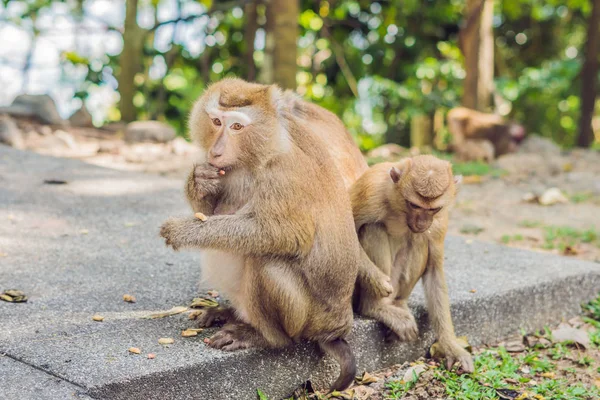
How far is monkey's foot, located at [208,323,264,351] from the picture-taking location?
10.2ft

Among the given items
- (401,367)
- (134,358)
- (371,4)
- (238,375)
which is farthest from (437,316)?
(371,4)

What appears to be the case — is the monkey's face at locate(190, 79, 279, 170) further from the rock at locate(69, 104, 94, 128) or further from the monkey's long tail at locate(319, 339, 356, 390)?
the rock at locate(69, 104, 94, 128)

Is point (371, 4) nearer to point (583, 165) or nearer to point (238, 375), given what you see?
point (583, 165)

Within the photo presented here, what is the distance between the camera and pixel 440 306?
383 cm

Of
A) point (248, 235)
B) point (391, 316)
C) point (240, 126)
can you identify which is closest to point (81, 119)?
point (391, 316)

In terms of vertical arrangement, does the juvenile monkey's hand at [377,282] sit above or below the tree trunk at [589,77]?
below

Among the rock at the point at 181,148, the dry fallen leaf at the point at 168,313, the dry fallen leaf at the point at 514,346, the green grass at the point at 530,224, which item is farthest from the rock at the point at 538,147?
the dry fallen leaf at the point at 168,313

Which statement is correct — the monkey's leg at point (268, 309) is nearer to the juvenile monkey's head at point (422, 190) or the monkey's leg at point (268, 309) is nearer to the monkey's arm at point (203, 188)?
the monkey's arm at point (203, 188)

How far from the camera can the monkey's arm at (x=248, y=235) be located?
3061 millimetres

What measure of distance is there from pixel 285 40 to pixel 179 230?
5.85 meters

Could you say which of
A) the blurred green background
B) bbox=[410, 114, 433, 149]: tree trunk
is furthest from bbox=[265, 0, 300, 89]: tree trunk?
bbox=[410, 114, 433, 149]: tree trunk

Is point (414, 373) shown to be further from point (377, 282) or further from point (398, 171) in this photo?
point (398, 171)

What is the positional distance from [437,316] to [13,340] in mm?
2072

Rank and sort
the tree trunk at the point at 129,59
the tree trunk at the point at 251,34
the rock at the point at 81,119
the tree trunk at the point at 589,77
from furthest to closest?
the tree trunk at the point at 589,77 → the tree trunk at the point at 251,34 → the tree trunk at the point at 129,59 → the rock at the point at 81,119
